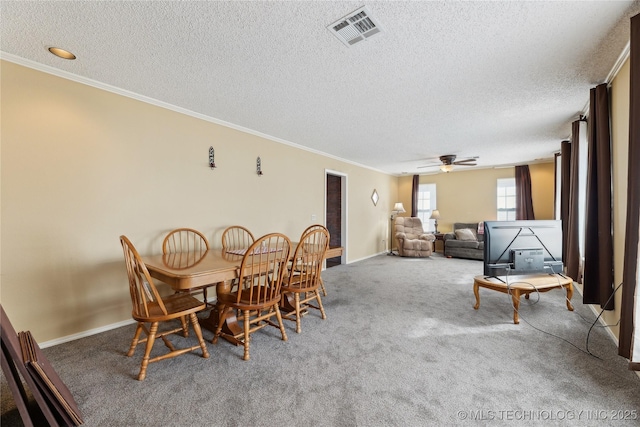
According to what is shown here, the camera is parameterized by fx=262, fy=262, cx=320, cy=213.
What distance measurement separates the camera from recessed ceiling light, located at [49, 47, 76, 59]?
2.00 m

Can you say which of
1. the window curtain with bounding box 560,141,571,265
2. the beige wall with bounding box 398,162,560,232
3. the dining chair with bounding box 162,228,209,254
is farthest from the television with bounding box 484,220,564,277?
the beige wall with bounding box 398,162,560,232

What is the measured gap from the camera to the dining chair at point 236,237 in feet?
11.4

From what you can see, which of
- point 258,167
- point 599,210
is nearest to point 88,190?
point 258,167

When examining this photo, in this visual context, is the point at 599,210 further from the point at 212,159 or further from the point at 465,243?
the point at 465,243

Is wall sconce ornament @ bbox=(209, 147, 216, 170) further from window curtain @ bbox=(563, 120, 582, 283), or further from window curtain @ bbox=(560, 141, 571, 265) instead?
window curtain @ bbox=(560, 141, 571, 265)

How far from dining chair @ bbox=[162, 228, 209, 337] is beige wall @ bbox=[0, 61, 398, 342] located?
10 centimetres

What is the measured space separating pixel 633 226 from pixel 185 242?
12.9 ft

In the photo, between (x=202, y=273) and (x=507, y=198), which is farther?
(x=507, y=198)

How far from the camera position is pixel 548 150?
5250mm

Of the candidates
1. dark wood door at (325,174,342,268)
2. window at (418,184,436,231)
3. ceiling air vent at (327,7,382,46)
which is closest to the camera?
ceiling air vent at (327,7,382,46)

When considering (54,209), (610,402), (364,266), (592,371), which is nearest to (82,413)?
(54,209)

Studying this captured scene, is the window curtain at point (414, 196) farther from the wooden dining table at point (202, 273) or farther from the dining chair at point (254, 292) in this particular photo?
the wooden dining table at point (202, 273)

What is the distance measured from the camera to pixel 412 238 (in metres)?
7.23

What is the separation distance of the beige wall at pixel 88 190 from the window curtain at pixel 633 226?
12.5ft
